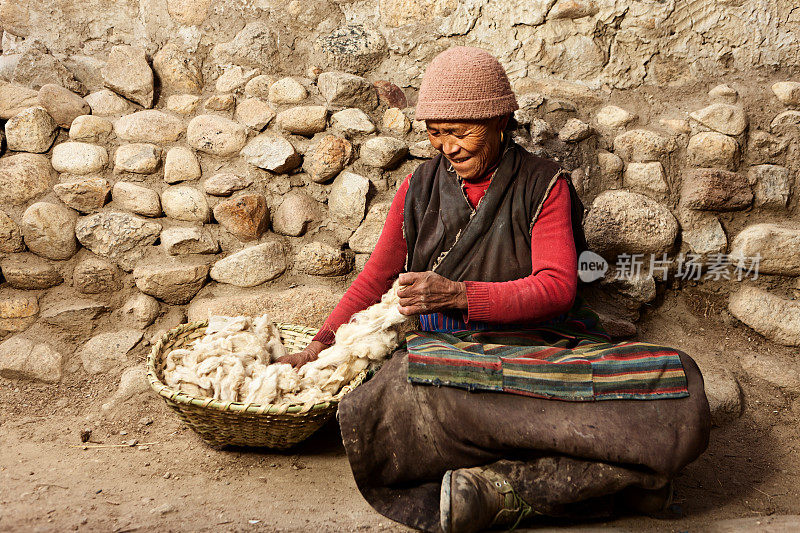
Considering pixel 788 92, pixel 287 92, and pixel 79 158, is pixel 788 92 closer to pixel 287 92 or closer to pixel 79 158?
pixel 287 92

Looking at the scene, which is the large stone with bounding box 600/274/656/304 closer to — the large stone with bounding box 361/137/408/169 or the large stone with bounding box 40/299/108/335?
the large stone with bounding box 361/137/408/169

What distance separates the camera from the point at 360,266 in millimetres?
3037

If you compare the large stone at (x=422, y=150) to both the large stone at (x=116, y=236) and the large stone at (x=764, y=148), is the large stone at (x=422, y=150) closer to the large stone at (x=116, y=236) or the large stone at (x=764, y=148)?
the large stone at (x=116, y=236)

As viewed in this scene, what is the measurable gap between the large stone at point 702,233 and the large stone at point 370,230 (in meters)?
1.40

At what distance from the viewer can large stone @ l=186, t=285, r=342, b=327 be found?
9.46 ft

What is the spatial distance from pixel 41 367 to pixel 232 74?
171 cm

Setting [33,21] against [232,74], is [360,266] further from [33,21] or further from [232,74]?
[33,21]

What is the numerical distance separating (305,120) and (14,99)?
146 cm

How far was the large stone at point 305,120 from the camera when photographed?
309 centimetres

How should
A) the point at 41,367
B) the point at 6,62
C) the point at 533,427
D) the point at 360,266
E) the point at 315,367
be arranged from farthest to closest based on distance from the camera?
the point at 6,62 → the point at 360,266 → the point at 41,367 → the point at 315,367 → the point at 533,427

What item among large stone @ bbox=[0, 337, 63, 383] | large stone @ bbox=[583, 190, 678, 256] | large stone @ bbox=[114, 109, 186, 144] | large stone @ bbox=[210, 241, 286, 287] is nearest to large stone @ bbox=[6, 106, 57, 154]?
large stone @ bbox=[114, 109, 186, 144]

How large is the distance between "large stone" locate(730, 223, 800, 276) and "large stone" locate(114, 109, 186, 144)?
9.09 ft

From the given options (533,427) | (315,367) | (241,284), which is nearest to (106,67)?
(241,284)

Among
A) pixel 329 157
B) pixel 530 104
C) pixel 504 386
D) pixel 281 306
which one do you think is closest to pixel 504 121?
pixel 504 386
